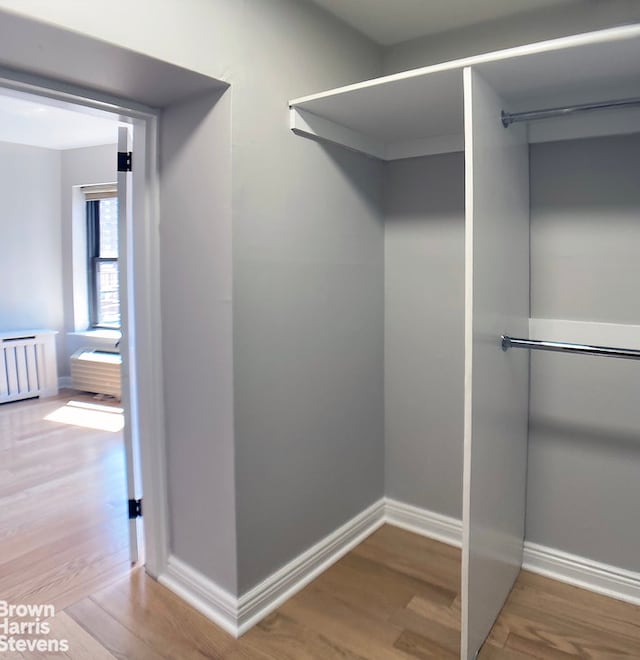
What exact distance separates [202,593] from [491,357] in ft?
4.57

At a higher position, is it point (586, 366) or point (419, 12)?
point (419, 12)

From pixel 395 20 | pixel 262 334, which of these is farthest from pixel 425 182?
pixel 262 334

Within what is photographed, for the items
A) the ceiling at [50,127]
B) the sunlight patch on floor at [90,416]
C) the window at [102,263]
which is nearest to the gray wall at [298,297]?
the ceiling at [50,127]

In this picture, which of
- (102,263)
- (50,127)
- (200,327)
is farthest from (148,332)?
(102,263)

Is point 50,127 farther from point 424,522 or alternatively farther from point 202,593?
point 424,522

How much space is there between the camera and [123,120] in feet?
6.50

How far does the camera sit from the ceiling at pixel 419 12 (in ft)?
6.56

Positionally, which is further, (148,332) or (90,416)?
(90,416)

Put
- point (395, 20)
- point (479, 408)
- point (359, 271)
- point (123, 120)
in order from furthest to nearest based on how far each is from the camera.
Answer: point (359, 271), point (395, 20), point (123, 120), point (479, 408)

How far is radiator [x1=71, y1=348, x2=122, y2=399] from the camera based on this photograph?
17.0 feet

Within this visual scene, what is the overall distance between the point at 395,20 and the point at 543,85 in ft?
2.43

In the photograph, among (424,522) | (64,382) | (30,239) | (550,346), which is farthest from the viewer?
(64,382)

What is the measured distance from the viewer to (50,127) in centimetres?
450

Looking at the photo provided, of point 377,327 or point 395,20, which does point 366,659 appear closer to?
point 377,327
